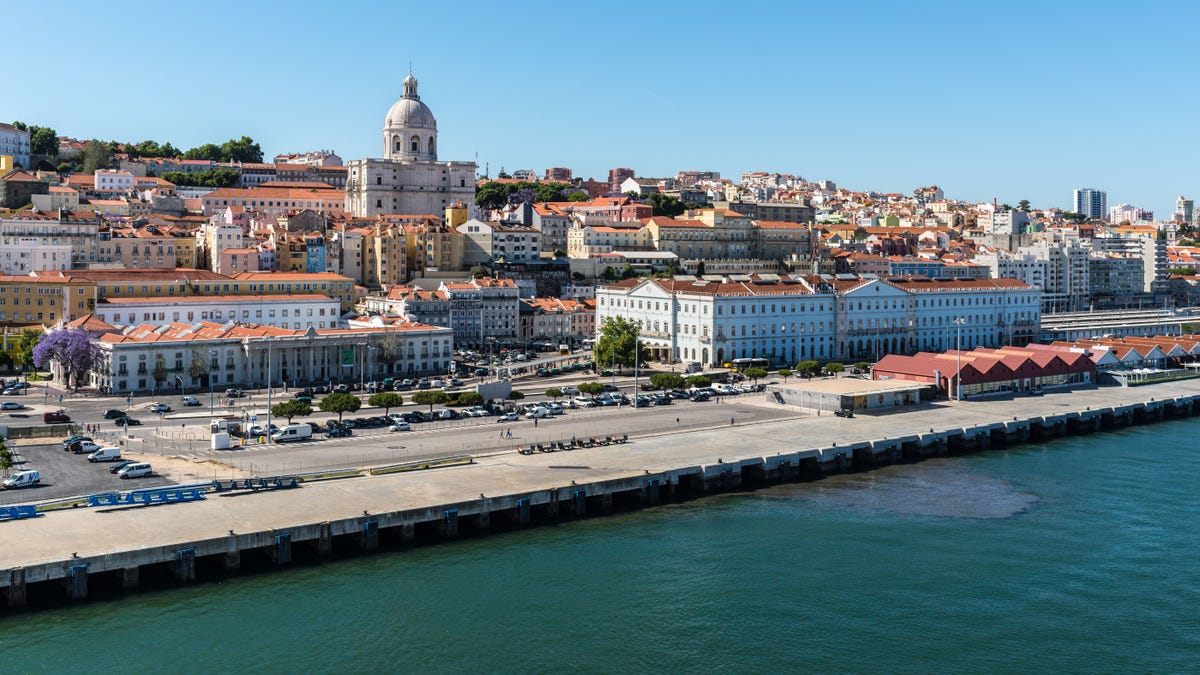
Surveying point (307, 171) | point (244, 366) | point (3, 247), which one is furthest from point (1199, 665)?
point (307, 171)

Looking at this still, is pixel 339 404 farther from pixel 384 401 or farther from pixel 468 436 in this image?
pixel 468 436

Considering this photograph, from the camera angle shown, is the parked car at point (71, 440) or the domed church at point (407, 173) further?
the domed church at point (407, 173)

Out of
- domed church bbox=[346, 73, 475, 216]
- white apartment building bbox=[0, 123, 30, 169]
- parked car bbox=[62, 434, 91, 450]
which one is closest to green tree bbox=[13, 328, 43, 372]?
parked car bbox=[62, 434, 91, 450]

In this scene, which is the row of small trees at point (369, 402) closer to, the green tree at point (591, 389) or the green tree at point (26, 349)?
the green tree at point (591, 389)

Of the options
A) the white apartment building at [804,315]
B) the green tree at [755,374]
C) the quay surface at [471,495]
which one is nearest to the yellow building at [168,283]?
the white apartment building at [804,315]

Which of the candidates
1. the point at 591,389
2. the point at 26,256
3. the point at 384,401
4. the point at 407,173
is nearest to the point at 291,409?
the point at 384,401

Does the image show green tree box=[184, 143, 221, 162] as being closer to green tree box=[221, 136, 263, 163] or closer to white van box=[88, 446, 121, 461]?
green tree box=[221, 136, 263, 163]
